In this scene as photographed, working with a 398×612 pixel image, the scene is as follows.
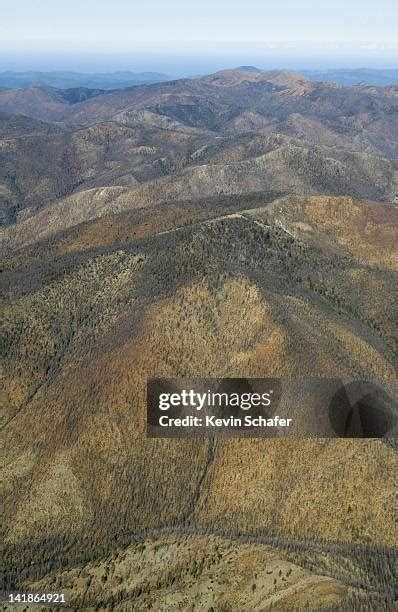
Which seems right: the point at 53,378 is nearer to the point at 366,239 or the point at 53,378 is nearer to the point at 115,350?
the point at 115,350

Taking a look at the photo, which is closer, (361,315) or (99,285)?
(99,285)

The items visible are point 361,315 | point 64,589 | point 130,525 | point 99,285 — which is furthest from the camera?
point 361,315

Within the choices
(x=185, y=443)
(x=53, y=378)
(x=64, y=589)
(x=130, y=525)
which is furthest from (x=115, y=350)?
(x=64, y=589)

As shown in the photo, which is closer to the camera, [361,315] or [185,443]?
[185,443]

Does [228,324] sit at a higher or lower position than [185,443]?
higher

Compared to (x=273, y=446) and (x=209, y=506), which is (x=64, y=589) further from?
(x=273, y=446)

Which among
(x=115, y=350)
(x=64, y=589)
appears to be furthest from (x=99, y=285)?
(x=64, y=589)

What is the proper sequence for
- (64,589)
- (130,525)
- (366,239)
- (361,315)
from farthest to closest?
(366,239) → (361,315) → (130,525) → (64,589)

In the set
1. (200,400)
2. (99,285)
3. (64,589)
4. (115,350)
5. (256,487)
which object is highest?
(99,285)

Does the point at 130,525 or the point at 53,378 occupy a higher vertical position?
the point at 53,378
